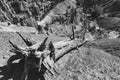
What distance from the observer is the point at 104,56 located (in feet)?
28.5

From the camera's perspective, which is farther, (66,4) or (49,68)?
(66,4)

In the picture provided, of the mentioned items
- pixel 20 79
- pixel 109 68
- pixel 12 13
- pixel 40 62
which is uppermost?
pixel 12 13

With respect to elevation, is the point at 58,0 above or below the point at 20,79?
above

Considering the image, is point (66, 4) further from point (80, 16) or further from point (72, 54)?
point (72, 54)

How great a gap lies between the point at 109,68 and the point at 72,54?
8.08 ft

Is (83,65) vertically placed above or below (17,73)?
below

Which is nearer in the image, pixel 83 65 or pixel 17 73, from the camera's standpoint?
pixel 17 73

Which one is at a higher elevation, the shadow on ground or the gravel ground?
the shadow on ground

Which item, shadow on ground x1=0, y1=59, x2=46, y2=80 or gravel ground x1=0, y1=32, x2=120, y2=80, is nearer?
shadow on ground x1=0, y1=59, x2=46, y2=80

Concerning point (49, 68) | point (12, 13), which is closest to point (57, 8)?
point (12, 13)

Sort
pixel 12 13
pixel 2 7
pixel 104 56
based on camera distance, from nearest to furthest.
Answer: pixel 104 56
pixel 2 7
pixel 12 13

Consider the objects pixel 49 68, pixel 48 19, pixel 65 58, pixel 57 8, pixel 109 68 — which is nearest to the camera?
pixel 49 68

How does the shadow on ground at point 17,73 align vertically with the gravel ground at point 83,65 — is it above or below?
above

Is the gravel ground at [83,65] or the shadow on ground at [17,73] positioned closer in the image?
the shadow on ground at [17,73]
